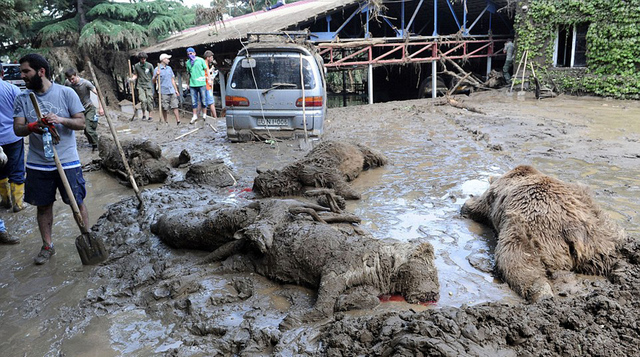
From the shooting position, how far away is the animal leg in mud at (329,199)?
15.1 feet

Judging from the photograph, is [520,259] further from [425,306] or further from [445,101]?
[445,101]

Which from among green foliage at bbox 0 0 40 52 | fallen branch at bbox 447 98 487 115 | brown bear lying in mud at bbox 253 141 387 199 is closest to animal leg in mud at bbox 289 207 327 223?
brown bear lying in mud at bbox 253 141 387 199

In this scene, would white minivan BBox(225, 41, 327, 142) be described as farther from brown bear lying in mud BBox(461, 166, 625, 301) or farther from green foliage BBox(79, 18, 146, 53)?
green foliage BBox(79, 18, 146, 53)

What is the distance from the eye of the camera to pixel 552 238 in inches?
138

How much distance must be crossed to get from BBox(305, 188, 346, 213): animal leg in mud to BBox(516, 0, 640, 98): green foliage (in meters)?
16.1

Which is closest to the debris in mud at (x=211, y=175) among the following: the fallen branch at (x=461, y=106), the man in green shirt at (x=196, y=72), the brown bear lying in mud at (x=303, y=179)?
the brown bear lying in mud at (x=303, y=179)

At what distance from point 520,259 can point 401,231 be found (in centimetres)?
122

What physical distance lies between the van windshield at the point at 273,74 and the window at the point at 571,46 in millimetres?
14269

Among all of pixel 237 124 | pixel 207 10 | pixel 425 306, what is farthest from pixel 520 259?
pixel 207 10

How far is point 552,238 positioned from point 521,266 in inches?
17.0

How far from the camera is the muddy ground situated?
2.37 m

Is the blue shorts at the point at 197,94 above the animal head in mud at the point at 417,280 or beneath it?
above

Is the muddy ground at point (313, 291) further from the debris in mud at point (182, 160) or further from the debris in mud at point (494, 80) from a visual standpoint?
the debris in mud at point (494, 80)

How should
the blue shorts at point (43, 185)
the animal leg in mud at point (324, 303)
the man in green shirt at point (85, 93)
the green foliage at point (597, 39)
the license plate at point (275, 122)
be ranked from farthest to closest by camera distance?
the green foliage at point (597, 39) → the man in green shirt at point (85, 93) → the license plate at point (275, 122) → the blue shorts at point (43, 185) → the animal leg in mud at point (324, 303)
